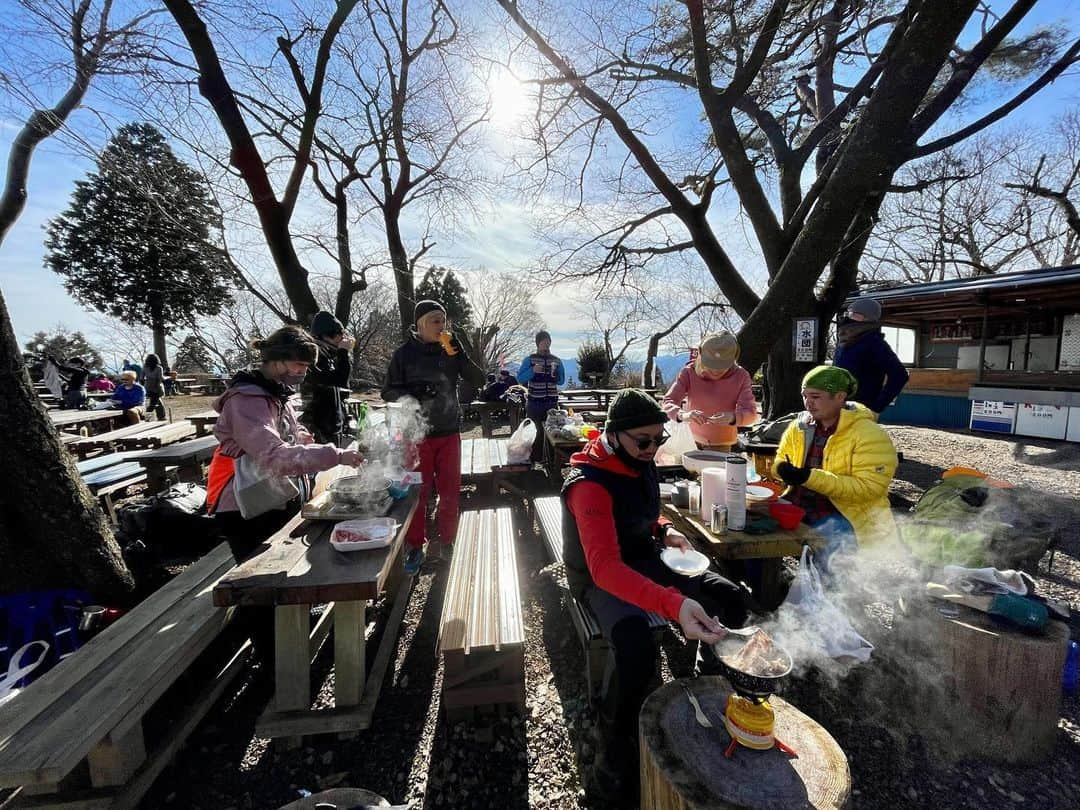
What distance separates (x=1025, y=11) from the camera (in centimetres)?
507

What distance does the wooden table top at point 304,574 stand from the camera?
202 cm

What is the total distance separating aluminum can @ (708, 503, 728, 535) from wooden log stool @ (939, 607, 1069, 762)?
1159mm

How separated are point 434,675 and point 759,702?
209cm

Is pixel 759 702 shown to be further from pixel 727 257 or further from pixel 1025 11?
pixel 1025 11

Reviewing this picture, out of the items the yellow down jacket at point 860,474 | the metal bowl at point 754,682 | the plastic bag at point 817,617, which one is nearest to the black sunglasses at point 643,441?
the metal bowl at point 754,682

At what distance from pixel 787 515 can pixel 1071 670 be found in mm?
1638

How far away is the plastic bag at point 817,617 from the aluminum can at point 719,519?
1.38ft

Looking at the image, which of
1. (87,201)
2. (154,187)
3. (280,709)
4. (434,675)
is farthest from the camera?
(87,201)

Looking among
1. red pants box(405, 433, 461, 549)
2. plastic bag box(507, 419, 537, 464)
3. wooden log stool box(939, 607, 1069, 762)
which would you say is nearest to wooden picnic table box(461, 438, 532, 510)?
plastic bag box(507, 419, 537, 464)

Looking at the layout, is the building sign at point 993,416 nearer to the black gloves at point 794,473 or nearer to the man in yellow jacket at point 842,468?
the man in yellow jacket at point 842,468

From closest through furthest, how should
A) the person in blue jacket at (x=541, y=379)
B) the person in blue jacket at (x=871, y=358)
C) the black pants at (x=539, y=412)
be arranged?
1. the person in blue jacket at (x=871, y=358)
2. the person in blue jacket at (x=541, y=379)
3. the black pants at (x=539, y=412)

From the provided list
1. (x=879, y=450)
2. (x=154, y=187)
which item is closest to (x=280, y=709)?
(x=879, y=450)

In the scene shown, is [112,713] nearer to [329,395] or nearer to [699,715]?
[699,715]

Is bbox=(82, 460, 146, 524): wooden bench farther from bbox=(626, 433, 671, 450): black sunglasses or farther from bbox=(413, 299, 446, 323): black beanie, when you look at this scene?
bbox=(626, 433, 671, 450): black sunglasses
